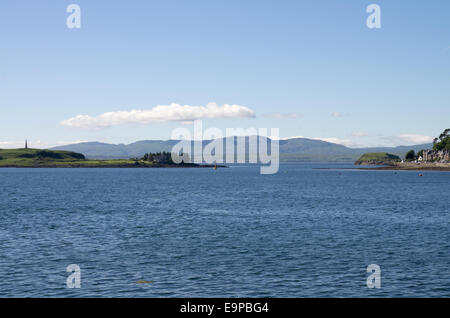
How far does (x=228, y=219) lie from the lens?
3137 inches

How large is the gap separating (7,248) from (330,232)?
40.4m

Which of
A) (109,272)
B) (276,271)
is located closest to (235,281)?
(276,271)

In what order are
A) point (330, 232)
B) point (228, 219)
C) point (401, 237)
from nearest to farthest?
1. point (401, 237)
2. point (330, 232)
3. point (228, 219)

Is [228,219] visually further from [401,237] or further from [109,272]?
[109,272]

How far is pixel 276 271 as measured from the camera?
39812mm
